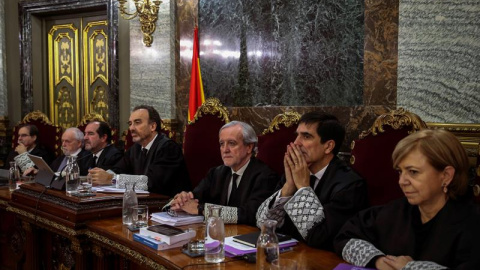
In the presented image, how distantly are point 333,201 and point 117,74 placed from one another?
394cm

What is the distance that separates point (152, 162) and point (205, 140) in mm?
465

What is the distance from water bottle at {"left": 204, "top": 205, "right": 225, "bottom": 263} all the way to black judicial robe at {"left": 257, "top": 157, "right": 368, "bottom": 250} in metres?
0.42

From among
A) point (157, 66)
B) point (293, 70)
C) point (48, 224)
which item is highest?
point (157, 66)

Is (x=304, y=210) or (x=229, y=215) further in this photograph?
(x=229, y=215)

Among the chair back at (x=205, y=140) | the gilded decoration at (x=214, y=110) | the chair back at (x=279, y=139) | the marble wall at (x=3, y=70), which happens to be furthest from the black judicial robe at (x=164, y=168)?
the marble wall at (x=3, y=70)

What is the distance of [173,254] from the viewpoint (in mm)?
2004

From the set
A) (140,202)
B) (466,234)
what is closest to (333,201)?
(466,234)

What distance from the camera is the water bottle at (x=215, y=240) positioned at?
1.91 m

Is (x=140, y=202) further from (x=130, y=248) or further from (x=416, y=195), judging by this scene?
(x=416, y=195)

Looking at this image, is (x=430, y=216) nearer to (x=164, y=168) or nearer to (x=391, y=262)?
(x=391, y=262)

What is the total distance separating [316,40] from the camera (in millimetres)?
3967

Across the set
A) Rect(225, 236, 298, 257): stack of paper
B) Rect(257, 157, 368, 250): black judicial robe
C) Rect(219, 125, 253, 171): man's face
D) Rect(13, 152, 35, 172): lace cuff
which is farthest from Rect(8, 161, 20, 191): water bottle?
Rect(225, 236, 298, 257): stack of paper

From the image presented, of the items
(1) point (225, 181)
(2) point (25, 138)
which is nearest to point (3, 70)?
(2) point (25, 138)

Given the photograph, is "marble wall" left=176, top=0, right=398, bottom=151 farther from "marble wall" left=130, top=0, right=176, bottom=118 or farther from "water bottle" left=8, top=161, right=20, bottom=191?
"water bottle" left=8, top=161, right=20, bottom=191
